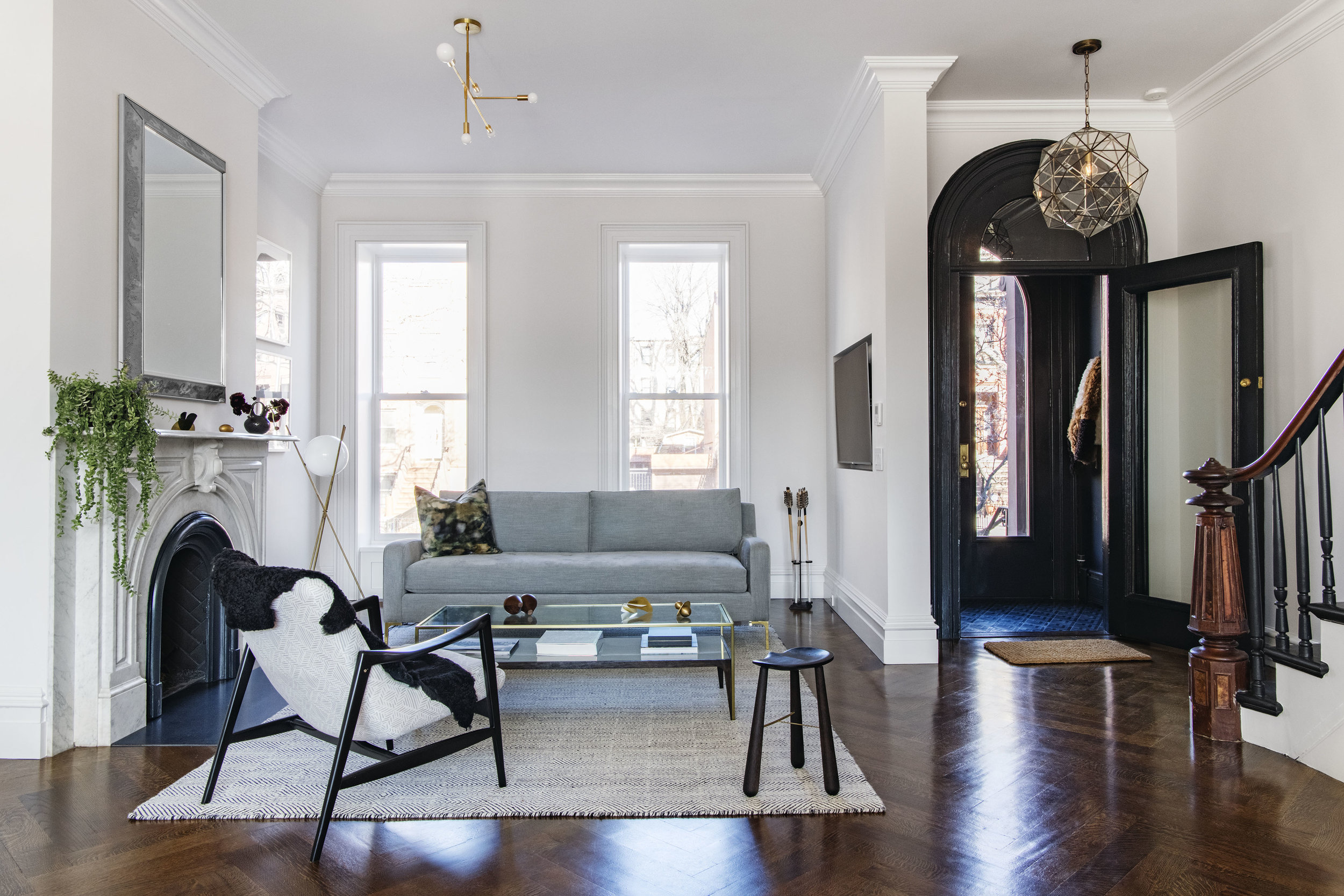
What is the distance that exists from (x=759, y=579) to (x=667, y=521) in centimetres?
92

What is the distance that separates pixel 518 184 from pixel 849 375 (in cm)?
286

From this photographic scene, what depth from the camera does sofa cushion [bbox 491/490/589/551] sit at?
5.25 meters

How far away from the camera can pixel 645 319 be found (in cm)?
616

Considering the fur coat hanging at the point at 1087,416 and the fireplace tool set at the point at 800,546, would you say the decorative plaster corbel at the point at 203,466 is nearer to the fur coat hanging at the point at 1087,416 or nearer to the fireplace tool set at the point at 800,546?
the fireplace tool set at the point at 800,546

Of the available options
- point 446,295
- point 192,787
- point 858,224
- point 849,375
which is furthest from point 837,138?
point 192,787

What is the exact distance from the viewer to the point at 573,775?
9.06 feet

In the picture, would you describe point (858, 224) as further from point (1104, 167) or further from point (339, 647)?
point (339, 647)

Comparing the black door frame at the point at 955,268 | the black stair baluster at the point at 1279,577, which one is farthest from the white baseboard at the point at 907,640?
the black stair baluster at the point at 1279,577

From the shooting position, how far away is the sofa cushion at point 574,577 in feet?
15.3

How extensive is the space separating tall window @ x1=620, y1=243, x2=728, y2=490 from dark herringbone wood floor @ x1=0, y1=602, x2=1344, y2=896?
326cm

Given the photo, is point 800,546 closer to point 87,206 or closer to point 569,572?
point 569,572

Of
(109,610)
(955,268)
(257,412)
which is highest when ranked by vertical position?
(955,268)

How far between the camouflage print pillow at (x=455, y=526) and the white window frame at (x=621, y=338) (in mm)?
1087

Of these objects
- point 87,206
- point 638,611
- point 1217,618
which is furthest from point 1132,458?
point 87,206
